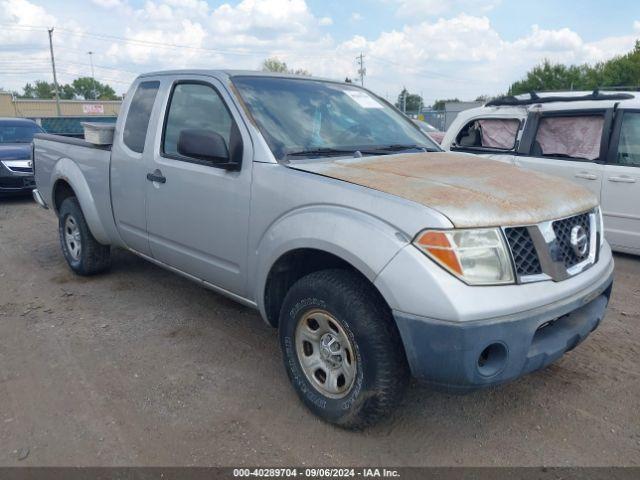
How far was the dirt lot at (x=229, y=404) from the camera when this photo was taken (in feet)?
8.50

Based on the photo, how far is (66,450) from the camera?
261 centimetres

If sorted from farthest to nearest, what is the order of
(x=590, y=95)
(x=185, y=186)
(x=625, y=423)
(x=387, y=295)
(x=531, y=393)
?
(x=590, y=95) < (x=185, y=186) < (x=531, y=393) < (x=625, y=423) < (x=387, y=295)

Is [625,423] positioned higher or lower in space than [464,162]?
lower

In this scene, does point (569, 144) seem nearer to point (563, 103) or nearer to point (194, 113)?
point (563, 103)

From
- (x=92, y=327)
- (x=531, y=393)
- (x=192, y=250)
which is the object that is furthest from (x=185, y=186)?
(x=531, y=393)

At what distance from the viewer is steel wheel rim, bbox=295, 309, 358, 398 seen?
265 cm

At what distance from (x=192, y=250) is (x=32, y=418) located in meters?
1.36

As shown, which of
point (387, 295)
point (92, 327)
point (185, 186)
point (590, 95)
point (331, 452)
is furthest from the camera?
point (590, 95)

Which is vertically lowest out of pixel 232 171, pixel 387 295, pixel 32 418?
pixel 32 418

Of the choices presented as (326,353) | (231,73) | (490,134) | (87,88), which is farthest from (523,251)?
(87,88)

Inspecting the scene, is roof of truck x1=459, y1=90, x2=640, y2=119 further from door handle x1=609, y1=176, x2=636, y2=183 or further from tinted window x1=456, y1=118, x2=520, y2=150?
door handle x1=609, y1=176, x2=636, y2=183

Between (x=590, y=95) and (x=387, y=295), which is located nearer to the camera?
(x=387, y=295)

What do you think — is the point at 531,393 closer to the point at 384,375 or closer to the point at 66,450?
the point at 384,375

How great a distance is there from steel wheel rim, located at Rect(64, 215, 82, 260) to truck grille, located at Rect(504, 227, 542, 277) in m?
4.23
